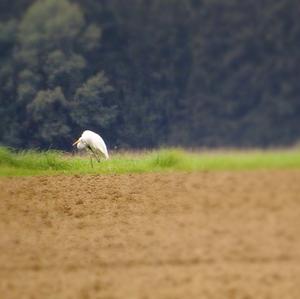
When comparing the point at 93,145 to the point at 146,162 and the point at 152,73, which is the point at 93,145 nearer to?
the point at 146,162

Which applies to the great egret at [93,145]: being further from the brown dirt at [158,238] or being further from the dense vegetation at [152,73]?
the brown dirt at [158,238]

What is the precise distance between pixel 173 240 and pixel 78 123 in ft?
22.2

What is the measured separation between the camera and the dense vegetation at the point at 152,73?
39.2 ft

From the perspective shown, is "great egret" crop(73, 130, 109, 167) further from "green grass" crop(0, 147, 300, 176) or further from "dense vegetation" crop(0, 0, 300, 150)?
"dense vegetation" crop(0, 0, 300, 150)

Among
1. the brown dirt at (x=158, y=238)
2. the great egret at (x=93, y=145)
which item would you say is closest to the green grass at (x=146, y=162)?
the great egret at (x=93, y=145)

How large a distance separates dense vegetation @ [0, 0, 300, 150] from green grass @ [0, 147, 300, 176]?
3.49ft

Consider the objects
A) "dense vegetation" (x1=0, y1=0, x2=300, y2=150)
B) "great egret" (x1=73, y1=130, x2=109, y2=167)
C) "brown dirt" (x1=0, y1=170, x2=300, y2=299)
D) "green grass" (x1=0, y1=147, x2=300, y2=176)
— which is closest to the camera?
"brown dirt" (x1=0, y1=170, x2=300, y2=299)

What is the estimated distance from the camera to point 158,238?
644cm

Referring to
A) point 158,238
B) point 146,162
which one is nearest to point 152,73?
point 146,162

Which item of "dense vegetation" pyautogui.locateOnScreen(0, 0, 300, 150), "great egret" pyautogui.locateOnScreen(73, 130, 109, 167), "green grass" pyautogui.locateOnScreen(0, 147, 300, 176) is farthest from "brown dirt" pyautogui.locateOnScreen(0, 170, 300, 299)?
"dense vegetation" pyautogui.locateOnScreen(0, 0, 300, 150)

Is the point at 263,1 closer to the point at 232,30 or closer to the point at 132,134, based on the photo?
the point at 232,30

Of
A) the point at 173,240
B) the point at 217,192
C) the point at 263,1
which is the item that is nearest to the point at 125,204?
the point at 217,192

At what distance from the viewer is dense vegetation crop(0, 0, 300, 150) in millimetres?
11953

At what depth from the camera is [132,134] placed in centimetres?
1227
